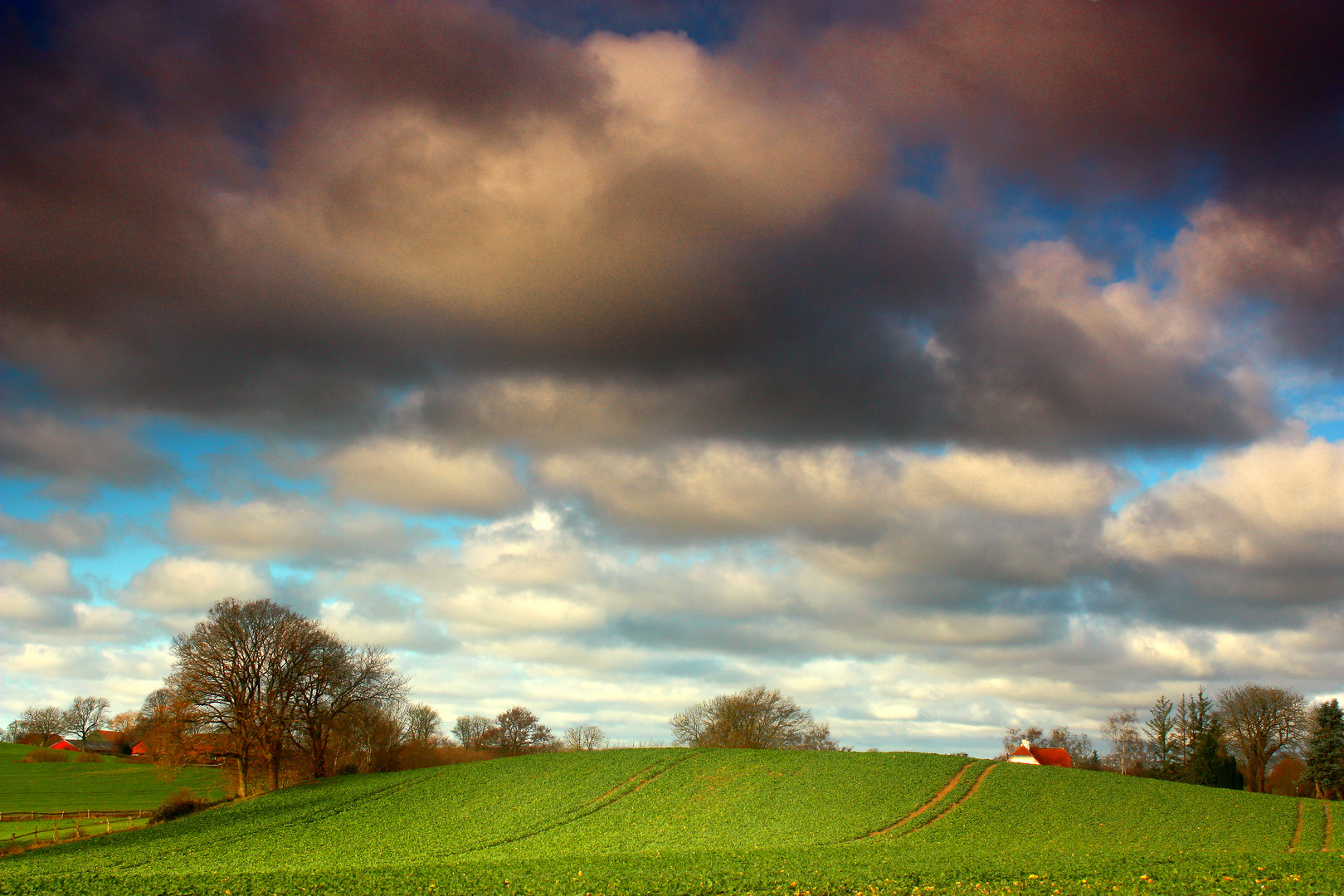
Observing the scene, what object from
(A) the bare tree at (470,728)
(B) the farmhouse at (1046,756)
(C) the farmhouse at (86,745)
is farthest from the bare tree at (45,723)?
(B) the farmhouse at (1046,756)

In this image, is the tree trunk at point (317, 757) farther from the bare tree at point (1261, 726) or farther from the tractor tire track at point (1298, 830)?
the bare tree at point (1261, 726)

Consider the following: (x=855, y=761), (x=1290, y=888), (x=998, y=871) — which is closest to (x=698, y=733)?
(x=855, y=761)

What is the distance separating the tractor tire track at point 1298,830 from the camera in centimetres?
3842

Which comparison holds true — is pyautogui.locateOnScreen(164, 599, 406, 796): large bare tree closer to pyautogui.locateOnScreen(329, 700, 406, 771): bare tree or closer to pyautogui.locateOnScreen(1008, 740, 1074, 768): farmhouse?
pyautogui.locateOnScreen(329, 700, 406, 771): bare tree

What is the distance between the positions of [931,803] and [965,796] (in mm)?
3124

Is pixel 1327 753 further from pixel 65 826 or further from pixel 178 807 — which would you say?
pixel 65 826

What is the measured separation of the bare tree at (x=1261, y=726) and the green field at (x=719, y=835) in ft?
118

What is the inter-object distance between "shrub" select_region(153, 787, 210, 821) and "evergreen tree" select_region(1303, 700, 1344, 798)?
85835mm

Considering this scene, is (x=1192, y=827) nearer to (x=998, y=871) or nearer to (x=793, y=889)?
(x=998, y=871)

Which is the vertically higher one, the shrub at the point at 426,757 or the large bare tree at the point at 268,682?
the large bare tree at the point at 268,682

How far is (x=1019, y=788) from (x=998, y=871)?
3004 cm

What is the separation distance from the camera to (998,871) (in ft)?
83.8

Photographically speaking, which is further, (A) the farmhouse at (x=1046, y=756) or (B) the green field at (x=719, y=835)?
(A) the farmhouse at (x=1046, y=756)

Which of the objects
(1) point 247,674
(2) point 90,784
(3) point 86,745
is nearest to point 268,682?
(1) point 247,674
